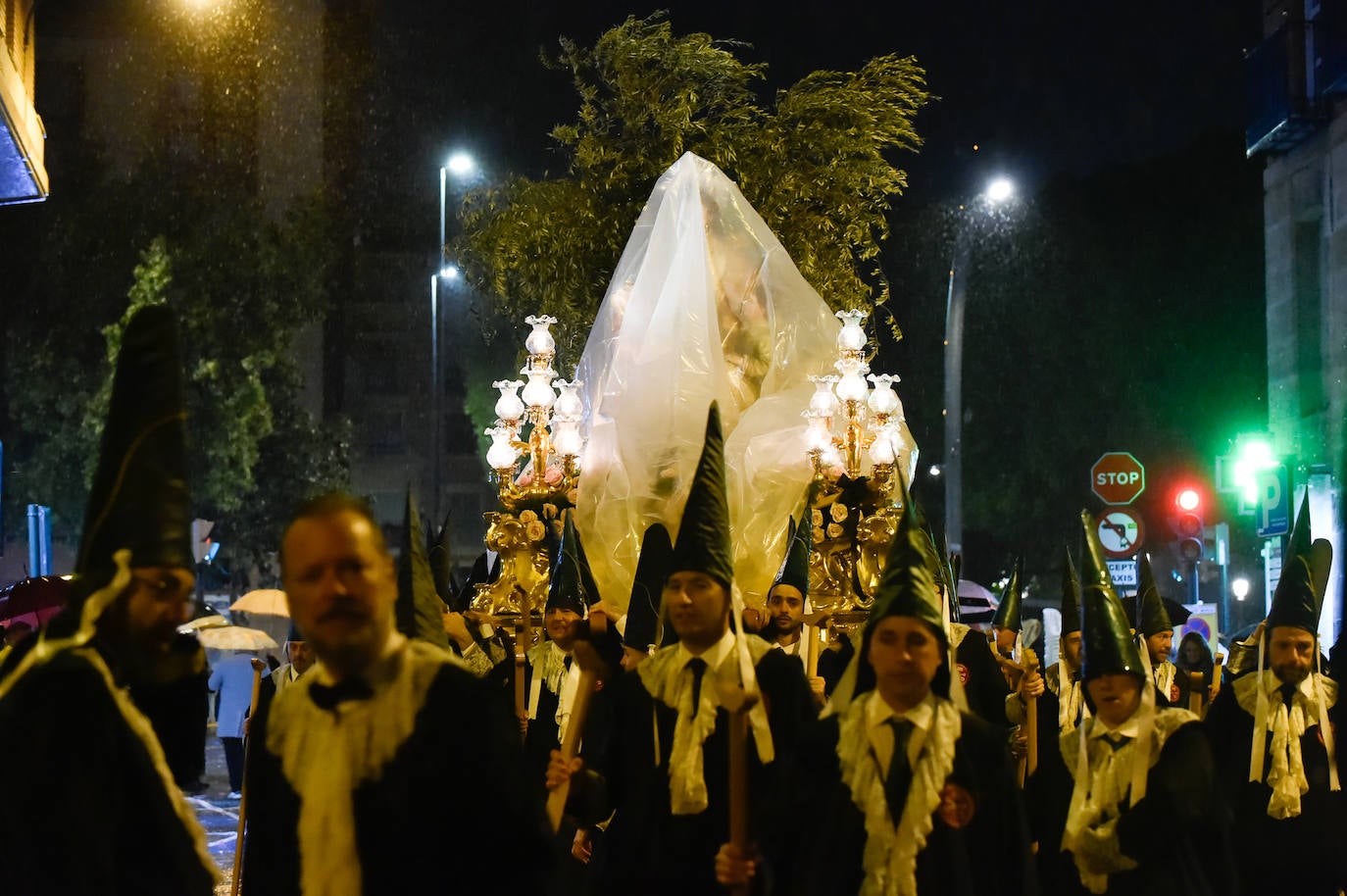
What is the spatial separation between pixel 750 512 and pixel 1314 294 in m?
17.4

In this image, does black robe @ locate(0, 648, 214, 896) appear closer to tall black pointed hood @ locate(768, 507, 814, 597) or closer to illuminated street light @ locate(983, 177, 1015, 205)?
tall black pointed hood @ locate(768, 507, 814, 597)

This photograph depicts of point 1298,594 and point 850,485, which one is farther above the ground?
point 850,485

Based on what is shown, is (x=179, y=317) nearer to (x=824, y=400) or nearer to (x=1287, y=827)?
(x=824, y=400)

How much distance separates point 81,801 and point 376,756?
68cm

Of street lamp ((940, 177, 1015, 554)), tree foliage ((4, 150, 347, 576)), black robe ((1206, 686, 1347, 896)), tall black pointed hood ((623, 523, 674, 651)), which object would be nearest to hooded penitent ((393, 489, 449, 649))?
tall black pointed hood ((623, 523, 674, 651))

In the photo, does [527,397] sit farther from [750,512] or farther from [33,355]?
[33,355]

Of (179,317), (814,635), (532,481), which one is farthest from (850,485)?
(179,317)


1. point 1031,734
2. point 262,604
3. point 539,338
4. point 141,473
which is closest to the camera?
point 141,473

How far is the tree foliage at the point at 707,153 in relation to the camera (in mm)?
17406

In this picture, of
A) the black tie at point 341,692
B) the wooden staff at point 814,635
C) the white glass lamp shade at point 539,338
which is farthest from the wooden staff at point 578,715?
the white glass lamp shade at point 539,338

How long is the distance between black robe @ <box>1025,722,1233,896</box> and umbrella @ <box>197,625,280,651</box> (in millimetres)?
12373

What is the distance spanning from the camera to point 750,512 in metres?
14.1

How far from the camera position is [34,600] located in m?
15.0

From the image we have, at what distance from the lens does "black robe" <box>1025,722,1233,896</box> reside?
652 cm
